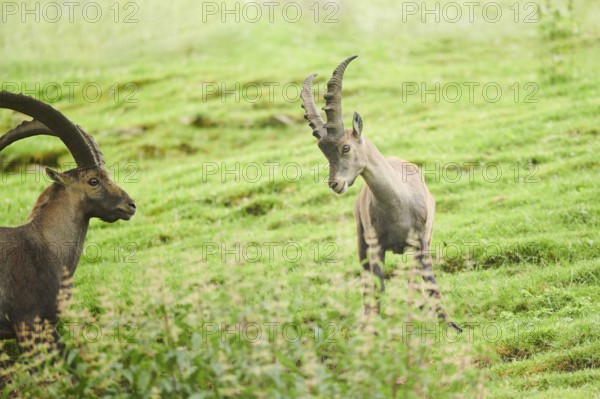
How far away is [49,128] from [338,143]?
3.57 m

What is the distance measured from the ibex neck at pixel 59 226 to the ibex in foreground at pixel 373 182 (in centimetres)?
316

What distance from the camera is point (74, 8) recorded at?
47250 millimetres

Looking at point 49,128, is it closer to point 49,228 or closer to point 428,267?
point 49,228

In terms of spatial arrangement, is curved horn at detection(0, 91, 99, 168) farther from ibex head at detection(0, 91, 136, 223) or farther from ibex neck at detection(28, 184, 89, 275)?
ibex neck at detection(28, 184, 89, 275)

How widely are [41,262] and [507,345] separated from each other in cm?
559

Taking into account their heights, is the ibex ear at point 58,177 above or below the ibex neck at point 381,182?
above

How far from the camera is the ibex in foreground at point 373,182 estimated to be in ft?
32.1

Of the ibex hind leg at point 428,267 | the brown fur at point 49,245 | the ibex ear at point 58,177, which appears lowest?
the ibex hind leg at point 428,267

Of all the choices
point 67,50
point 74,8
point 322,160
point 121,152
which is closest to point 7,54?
point 67,50

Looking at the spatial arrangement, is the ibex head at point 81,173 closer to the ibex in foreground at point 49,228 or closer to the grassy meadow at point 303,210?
the ibex in foreground at point 49,228

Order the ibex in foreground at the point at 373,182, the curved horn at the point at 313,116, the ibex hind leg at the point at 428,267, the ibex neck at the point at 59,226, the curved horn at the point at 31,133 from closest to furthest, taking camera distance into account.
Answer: the ibex neck at the point at 59,226 → the curved horn at the point at 31,133 → the ibex hind leg at the point at 428,267 → the ibex in foreground at the point at 373,182 → the curved horn at the point at 313,116

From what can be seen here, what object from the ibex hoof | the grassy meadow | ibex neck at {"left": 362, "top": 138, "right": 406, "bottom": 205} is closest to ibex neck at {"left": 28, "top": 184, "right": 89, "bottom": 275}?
the grassy meadow

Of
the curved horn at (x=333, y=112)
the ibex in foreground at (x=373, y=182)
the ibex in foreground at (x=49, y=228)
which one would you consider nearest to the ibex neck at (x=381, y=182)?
the ibex in foreground at (x=373, y=182)

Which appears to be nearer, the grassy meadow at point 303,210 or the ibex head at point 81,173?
the grassy meadow at point 303,210
